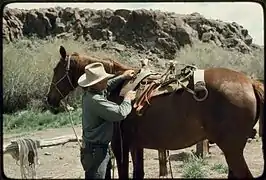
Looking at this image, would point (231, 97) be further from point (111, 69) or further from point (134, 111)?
point (111, 69)

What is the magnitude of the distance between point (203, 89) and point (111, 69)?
92 cm

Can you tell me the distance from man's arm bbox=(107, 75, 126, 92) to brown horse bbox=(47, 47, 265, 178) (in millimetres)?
53

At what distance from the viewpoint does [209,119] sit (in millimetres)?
3664

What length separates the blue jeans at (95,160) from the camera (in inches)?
136

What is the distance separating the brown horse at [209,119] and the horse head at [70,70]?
255mm

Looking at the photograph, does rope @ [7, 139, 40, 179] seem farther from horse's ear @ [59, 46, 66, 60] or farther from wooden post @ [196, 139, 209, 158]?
wooden post @ [196, 139, 209, 158]

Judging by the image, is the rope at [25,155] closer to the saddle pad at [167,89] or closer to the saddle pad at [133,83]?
the saddle pad at [133,83]

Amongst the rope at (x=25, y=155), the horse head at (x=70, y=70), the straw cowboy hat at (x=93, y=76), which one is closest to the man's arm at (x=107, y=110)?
the straw cowboy hat at (x=93, y=76)

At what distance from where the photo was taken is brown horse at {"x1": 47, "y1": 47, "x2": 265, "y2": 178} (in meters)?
3.60

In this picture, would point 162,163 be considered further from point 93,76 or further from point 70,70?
point 93,76

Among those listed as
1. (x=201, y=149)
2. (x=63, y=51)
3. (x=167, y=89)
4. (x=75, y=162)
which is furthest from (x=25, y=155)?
(x=201, y=149)

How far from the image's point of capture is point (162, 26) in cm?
2769

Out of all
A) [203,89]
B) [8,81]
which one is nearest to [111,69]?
[203,89]

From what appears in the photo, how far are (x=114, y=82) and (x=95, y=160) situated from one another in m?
0.80
